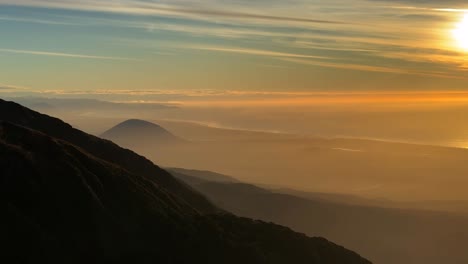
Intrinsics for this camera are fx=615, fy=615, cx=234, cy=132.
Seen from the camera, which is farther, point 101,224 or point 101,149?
point 101,149

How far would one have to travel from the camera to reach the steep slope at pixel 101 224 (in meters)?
73.9

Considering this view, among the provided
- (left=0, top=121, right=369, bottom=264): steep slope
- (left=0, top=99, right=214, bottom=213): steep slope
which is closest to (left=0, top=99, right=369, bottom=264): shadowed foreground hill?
(left=0, top=121, right=369, bottom=264): steep slope

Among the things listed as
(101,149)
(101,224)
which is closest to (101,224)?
(101,224)

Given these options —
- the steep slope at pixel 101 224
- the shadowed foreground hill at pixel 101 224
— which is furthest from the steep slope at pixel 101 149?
the steep slope at pixel 101 224

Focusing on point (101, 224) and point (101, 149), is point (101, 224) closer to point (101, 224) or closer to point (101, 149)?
point (101, 224)

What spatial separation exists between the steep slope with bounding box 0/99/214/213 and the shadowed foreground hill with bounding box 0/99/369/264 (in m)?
30.8

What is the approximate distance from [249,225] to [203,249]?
13866mm

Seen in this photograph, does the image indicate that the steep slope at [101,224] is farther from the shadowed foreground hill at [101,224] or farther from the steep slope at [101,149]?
the steep slope at [101,149]

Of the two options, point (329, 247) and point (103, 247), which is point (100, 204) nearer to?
point (103, 247)

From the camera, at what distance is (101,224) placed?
79.9 meters

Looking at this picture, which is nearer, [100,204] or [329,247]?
[100,204]

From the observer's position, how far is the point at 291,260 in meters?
89.0

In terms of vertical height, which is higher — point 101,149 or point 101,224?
point 101,149

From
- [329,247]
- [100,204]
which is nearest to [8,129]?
[100,204]
